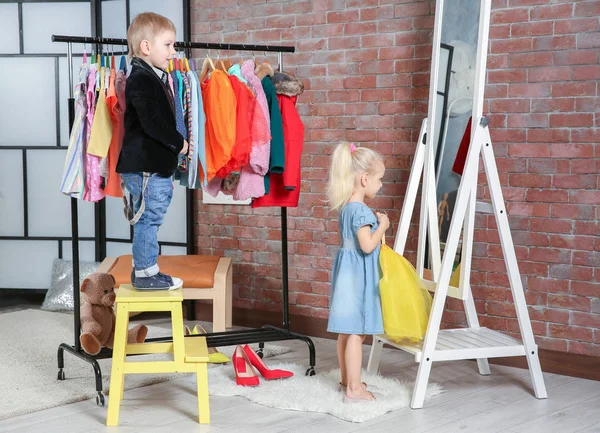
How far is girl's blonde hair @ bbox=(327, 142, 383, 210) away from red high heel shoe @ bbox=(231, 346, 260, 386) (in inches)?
34.3

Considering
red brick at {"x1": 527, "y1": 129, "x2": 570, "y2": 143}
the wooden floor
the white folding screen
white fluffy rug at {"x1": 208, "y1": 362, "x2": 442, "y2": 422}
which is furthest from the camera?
the white folding screen

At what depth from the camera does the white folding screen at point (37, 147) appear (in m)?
5.46

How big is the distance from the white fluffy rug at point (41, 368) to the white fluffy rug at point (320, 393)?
37cm

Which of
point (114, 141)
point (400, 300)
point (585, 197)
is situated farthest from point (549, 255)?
point (114, 141)

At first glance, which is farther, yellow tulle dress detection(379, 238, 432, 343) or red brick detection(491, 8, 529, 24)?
red brick detection(491, 8, 529, 24)

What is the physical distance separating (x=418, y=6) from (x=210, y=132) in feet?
4.32

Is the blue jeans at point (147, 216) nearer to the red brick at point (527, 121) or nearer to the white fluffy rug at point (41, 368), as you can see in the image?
the white fluffy rug at point (41, 368)

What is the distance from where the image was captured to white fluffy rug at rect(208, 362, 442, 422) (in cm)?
315

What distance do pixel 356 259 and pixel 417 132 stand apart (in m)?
1.18

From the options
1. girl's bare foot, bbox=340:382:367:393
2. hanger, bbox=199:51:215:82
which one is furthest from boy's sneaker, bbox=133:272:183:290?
hanger, bbox=199:51:215:82

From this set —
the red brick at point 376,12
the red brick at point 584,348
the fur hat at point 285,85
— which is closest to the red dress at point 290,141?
the fur hat at point 285,85

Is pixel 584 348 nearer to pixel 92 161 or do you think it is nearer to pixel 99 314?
pixel 99 314

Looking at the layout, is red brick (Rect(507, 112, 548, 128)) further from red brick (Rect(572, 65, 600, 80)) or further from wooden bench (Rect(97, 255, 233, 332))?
wooden bench (Rect(97, 255, 233, 332))

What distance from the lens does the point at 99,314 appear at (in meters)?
3.51
